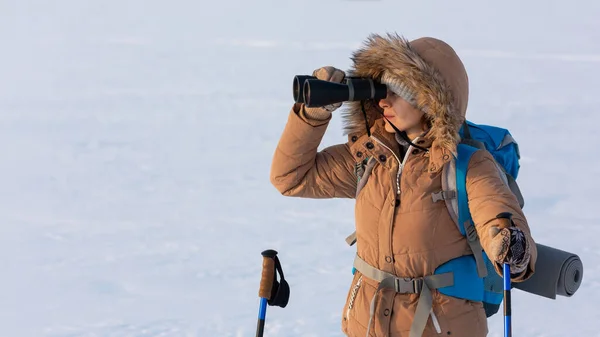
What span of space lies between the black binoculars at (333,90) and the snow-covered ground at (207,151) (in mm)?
2651

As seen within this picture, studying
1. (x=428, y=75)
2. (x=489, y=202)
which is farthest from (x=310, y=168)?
(x=489, y=202)

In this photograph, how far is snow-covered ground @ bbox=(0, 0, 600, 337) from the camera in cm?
560

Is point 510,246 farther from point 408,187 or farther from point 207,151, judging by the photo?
point 207,151

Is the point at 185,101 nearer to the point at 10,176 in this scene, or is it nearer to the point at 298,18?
the point at 10,176

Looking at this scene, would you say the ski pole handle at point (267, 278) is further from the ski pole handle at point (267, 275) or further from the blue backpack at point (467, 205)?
the blue backpack at point (467, 205)

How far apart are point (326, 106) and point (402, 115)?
9.9 inches

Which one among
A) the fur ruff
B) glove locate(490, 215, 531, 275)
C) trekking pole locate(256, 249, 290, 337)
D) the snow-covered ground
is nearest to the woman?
the fur ruff

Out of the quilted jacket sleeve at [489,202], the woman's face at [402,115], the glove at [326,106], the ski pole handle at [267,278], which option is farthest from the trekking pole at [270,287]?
the quilted jacket sleeve at [489,202]

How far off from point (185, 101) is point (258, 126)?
1.19 metres

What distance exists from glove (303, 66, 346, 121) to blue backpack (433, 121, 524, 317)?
41 centimetres

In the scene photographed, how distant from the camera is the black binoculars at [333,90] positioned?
265cm

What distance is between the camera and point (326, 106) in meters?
2.79

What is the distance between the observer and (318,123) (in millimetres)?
2891

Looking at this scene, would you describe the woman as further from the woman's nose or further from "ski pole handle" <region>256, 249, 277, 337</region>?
"ski pole handle" <region>256, 249, 277, 337</region>
